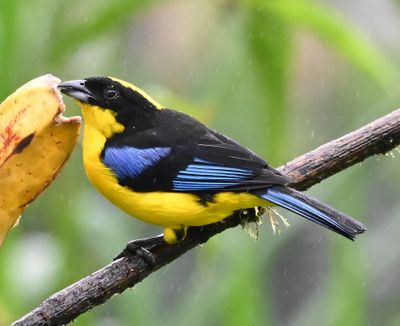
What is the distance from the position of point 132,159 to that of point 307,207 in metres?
0.59

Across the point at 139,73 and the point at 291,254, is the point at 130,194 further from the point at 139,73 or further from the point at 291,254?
the point at 291,254

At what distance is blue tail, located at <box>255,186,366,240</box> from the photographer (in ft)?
8.59

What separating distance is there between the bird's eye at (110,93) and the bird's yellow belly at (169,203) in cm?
23

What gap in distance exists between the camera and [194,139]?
3025 mm

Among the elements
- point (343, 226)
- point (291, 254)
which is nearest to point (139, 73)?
point (291, 254)

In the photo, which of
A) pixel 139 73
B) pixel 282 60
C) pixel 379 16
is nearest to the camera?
pixel 282 60

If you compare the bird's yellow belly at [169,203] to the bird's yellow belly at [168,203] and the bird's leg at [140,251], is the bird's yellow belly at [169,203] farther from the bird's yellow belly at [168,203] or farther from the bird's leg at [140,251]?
the bird's leg at [140,251]

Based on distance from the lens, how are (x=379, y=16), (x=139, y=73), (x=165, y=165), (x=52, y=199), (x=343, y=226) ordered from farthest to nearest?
(x=379, y=16) → (x=139, y=73) → (x=52, y=199) → (x=165, y=165) → (x=343, y=226)

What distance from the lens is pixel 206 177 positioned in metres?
2.94

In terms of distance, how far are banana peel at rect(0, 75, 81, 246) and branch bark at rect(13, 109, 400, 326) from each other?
474mm

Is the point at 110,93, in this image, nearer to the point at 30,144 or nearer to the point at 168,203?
the point at 168,203

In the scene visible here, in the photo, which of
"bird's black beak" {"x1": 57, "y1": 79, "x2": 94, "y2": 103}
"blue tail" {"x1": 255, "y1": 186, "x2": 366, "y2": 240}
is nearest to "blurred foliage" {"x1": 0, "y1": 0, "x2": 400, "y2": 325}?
"bird's black beak" {"x1": 57, "y1": 79, "x2": 94, "y2": 103}

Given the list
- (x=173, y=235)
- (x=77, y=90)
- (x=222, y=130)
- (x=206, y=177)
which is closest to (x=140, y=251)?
(x=173, y=235)

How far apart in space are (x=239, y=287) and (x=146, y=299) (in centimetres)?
37
